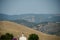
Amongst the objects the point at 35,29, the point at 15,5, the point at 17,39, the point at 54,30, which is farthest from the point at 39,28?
the point at 15,5

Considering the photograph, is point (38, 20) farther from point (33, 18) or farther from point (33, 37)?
point (33, 37)

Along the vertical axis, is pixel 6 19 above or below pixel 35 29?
above

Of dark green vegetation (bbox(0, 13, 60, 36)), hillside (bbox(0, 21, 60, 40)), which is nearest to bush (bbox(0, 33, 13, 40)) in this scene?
hillside (bbox(0, 21, 60, 40))

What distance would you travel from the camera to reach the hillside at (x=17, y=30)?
233 cm

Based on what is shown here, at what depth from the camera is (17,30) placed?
7.70 ft

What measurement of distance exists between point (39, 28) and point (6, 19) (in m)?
0.57

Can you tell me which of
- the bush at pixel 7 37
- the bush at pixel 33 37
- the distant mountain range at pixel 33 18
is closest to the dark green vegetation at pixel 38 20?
the distant mountain range at pixel 33 18

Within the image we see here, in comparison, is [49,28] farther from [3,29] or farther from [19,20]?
[3,29]

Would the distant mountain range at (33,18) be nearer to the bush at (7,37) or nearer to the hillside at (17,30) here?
the hillside at (17,30)

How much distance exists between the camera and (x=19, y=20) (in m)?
2.36

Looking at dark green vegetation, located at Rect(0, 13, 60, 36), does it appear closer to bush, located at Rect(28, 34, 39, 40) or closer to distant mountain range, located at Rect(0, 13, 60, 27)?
distant mountain range, located at Rect(0, 13, 60, 27)

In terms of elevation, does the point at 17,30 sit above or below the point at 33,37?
above

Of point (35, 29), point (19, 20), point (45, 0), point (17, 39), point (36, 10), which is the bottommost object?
point (17, 39)

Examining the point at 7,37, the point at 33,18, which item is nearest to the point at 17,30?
the point at 7,37
